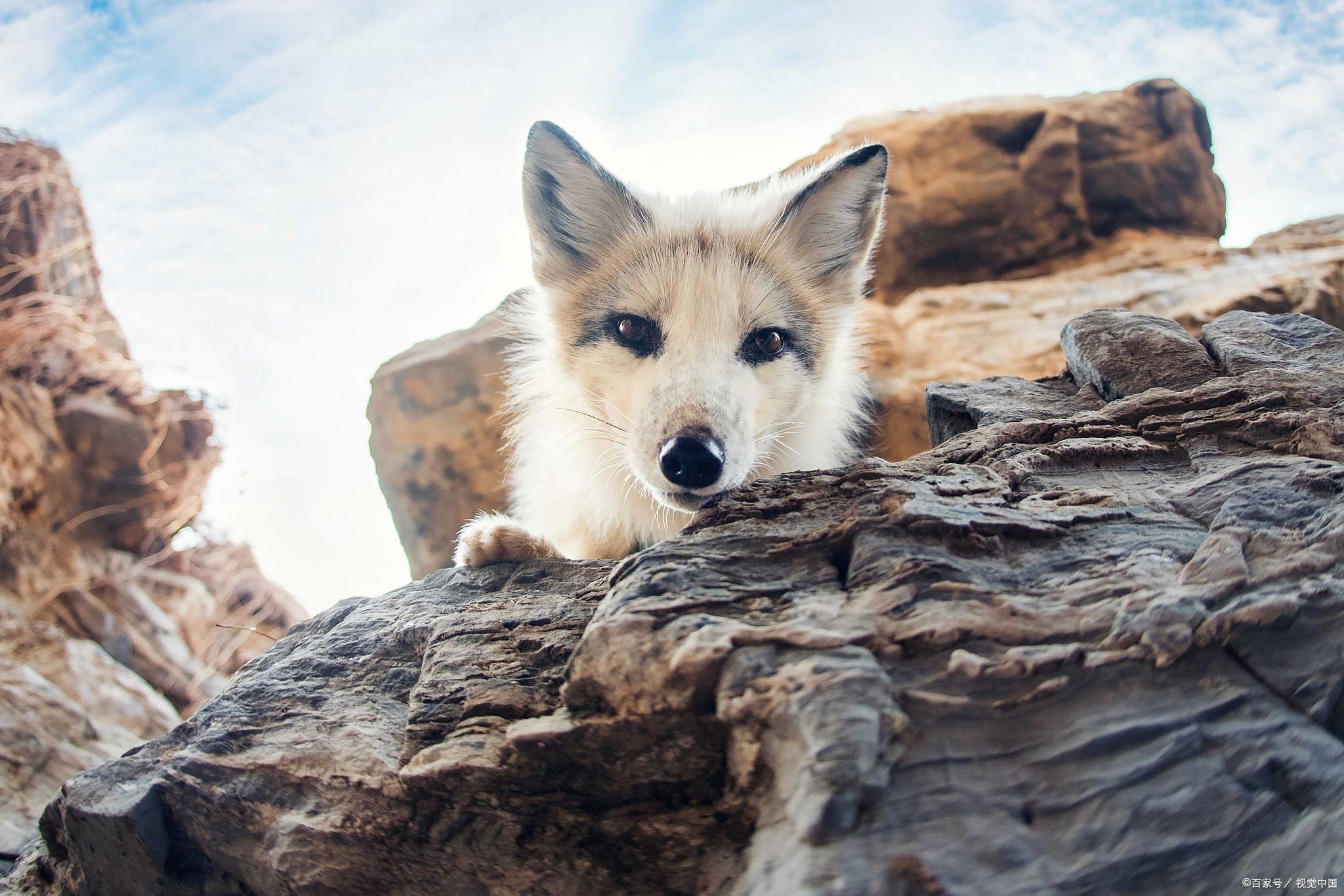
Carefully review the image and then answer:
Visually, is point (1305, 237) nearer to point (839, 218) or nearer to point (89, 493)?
point (839, 218)

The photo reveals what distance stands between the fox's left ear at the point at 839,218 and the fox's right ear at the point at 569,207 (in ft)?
1.47

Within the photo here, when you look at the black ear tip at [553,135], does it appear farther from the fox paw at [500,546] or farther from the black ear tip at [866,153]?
the fox paw at [500,546]

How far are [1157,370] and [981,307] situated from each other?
6.20 feet

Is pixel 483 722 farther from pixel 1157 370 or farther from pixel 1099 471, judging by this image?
pixel 1157 370

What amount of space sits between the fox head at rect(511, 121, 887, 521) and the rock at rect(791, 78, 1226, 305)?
1653 millimetres

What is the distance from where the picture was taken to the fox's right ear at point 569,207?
2141 millimetres

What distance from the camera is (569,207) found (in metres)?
2.23

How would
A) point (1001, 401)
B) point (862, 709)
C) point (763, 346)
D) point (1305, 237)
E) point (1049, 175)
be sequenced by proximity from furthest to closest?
1. point (1049, 175)
2. point (1305, 237)
3. point (763, 346)
4. point (1001, 401)
5. point (862, 709)

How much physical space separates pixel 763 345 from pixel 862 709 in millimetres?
1268

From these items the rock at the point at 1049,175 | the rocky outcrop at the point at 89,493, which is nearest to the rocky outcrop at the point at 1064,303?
the rock at the point at 1049,175

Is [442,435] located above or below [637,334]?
below

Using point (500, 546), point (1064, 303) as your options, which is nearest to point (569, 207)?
point (500, 546)

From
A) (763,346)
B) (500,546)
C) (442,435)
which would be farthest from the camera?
(442,435)

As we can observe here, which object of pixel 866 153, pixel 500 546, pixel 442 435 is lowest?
pixel 500 546
